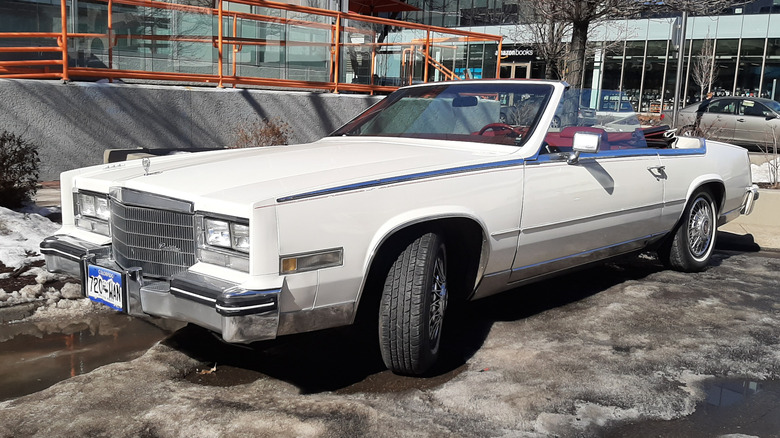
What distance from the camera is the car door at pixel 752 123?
16.4 meters

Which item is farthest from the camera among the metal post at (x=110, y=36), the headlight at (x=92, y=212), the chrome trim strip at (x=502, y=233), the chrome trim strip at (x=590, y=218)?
the metal post at (x=110, y=36)

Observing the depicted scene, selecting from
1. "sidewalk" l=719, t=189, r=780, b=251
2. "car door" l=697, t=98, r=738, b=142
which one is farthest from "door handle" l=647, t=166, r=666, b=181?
Result: "car door" l=697, t=98, r=738, b=142

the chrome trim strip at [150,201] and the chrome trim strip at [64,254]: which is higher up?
the chrome trim strip at [150,201]

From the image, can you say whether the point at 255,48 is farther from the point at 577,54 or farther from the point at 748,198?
the point at 748,198

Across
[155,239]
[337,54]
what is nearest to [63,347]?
[155,239]

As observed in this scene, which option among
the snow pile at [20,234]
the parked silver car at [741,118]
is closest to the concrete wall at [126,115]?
the snow pile at [20,234]

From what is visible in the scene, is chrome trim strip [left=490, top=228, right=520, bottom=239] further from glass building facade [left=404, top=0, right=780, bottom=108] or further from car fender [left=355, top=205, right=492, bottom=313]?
glass building facade [left=404, top=0, right=780, bottom=108]

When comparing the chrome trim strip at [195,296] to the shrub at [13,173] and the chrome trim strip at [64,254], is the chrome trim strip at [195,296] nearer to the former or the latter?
the chrome trim strip at [64,254]

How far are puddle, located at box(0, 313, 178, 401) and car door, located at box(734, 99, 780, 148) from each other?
15785 millimetres

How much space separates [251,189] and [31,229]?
3713 millimetres

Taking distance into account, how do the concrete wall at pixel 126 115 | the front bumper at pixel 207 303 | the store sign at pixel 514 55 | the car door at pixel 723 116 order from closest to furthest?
the front bumper at pixel 207 303 → the concrete wall at pixel 126 115 → the car door at pixel 723 116 → the store sign at pixel 514 55

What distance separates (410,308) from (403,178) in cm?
62

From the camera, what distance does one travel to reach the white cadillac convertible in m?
2.99

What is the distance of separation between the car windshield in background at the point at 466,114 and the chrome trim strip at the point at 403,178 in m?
0.37
